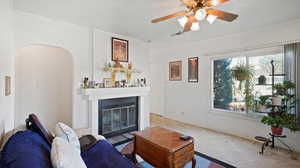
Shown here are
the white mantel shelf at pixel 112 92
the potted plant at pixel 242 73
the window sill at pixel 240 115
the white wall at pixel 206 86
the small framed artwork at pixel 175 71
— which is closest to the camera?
the white wall at pixel 206 86

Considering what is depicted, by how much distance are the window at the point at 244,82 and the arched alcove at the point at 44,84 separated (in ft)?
11.9

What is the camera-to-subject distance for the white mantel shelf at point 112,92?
3273 mm

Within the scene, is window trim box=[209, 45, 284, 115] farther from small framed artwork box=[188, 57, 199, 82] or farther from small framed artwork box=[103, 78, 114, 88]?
small framed artwork box=[103, 78, 114, 88]

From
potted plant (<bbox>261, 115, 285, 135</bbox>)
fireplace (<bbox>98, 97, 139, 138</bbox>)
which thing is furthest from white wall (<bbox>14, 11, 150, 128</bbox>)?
potted plant (<bbox>261, 115, 285, 135</bbox>)

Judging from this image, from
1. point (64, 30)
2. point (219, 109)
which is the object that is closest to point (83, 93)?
point (64, 30)

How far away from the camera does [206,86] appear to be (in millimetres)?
4285

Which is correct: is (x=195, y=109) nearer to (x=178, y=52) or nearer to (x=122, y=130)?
(x=178, y=52)

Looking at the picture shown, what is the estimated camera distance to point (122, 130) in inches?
154

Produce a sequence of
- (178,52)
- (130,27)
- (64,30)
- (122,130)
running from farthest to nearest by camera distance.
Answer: (178,52)
(122,130)
(130,27)
(64,30)

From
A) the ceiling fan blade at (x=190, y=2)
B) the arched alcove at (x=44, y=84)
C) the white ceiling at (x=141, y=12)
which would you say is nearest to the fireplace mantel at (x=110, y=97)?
the arched alcove at (x=44, y=84)

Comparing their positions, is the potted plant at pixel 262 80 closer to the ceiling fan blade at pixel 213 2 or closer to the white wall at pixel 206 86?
the white wall at pixel 206 86

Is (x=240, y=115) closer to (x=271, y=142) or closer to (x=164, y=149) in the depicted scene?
(x=271, y=142)

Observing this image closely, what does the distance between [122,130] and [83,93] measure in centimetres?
137

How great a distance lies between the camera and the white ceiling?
229 centimetres
